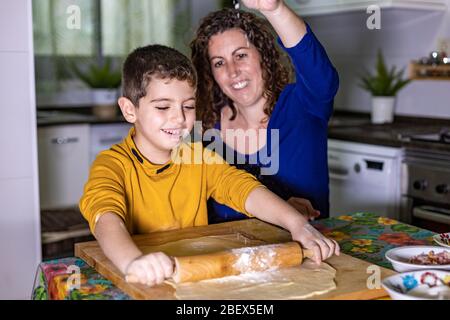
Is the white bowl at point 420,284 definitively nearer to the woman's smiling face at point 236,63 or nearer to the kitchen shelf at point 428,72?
the woman's smiling face at point 236,63

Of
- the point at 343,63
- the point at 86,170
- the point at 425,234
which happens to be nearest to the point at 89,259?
the point at 425,234

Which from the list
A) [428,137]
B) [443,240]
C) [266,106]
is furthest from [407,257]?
[428,137]

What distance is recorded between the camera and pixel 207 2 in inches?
185

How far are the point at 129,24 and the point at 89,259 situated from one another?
11.3 feet

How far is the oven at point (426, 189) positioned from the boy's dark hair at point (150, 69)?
159cm

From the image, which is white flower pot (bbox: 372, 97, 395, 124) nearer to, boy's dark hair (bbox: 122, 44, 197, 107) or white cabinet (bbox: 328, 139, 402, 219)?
white cabinet (bbox: 328, 139, 402, 219)

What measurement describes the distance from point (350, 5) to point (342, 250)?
2.29 m

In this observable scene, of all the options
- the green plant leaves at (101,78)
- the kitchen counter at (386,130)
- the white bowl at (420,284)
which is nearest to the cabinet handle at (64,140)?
the green plant leaves at (101,78)

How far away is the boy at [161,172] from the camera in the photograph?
133 centimetres

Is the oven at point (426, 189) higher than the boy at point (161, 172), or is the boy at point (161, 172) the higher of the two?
the boy at point (161, 172)

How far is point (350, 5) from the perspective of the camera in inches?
132

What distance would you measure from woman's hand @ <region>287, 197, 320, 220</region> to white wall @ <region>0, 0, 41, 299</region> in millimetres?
1296
